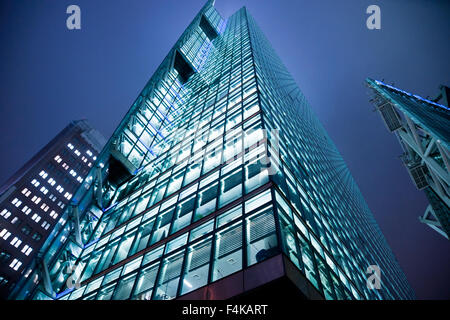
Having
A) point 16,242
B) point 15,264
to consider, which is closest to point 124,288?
point 15,264

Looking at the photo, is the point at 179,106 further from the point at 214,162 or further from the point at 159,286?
the point at 159,286

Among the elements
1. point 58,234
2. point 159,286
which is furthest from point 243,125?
point 58,234

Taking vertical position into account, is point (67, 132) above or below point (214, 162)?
above

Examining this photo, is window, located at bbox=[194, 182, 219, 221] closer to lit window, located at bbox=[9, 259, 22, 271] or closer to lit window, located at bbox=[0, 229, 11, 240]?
lit window, located at bbox=[9, 259, 22, 271]

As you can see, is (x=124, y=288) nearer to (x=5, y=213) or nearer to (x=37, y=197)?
(x=5, y=213)

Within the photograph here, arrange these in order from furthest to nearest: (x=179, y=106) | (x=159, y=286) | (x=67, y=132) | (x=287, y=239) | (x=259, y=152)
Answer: (x=67, y=132), (x=179, y=106), (x=259, y=152), (x=159, y=286), (x=287, y=239)

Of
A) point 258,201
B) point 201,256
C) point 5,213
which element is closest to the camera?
point 201,256

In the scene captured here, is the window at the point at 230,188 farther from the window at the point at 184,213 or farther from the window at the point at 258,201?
the window at the point at 184,213

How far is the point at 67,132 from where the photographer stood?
8981 centimetres

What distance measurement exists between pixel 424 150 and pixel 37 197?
83.3 metres

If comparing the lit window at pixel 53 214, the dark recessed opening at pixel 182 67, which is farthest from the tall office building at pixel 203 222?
the lit window at pixel 53 214

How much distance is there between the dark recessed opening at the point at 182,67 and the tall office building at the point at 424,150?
122 ft

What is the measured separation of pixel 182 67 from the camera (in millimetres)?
57094
